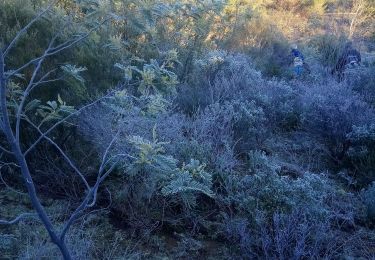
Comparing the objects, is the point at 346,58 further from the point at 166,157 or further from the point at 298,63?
the point at 166,157

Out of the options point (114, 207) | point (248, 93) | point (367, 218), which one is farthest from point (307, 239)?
point (248, 93)

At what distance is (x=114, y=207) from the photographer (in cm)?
397

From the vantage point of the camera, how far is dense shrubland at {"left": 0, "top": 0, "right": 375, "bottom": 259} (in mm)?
2990

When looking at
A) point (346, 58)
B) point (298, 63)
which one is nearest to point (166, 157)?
point (298, 63)

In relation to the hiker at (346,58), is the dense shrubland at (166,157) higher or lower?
higher

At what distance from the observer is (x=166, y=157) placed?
2.41 meters

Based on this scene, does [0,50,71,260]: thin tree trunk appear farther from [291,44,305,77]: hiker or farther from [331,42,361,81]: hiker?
[331,42,361,81]: hiker

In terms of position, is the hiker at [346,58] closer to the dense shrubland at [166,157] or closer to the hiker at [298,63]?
the hiker at [298,63]

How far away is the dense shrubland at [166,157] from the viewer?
299cm

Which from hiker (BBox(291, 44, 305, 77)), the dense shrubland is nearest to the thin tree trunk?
Answer: the dense shrubland

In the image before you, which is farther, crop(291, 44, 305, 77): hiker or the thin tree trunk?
crop(291, 44, 305, 77): hiker

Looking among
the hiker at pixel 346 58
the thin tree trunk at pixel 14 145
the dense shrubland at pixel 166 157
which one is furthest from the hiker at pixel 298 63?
the thin tree trunk at pixel 14 145

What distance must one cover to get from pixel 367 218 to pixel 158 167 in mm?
2860

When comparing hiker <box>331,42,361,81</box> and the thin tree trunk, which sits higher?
the thin tree trunk
